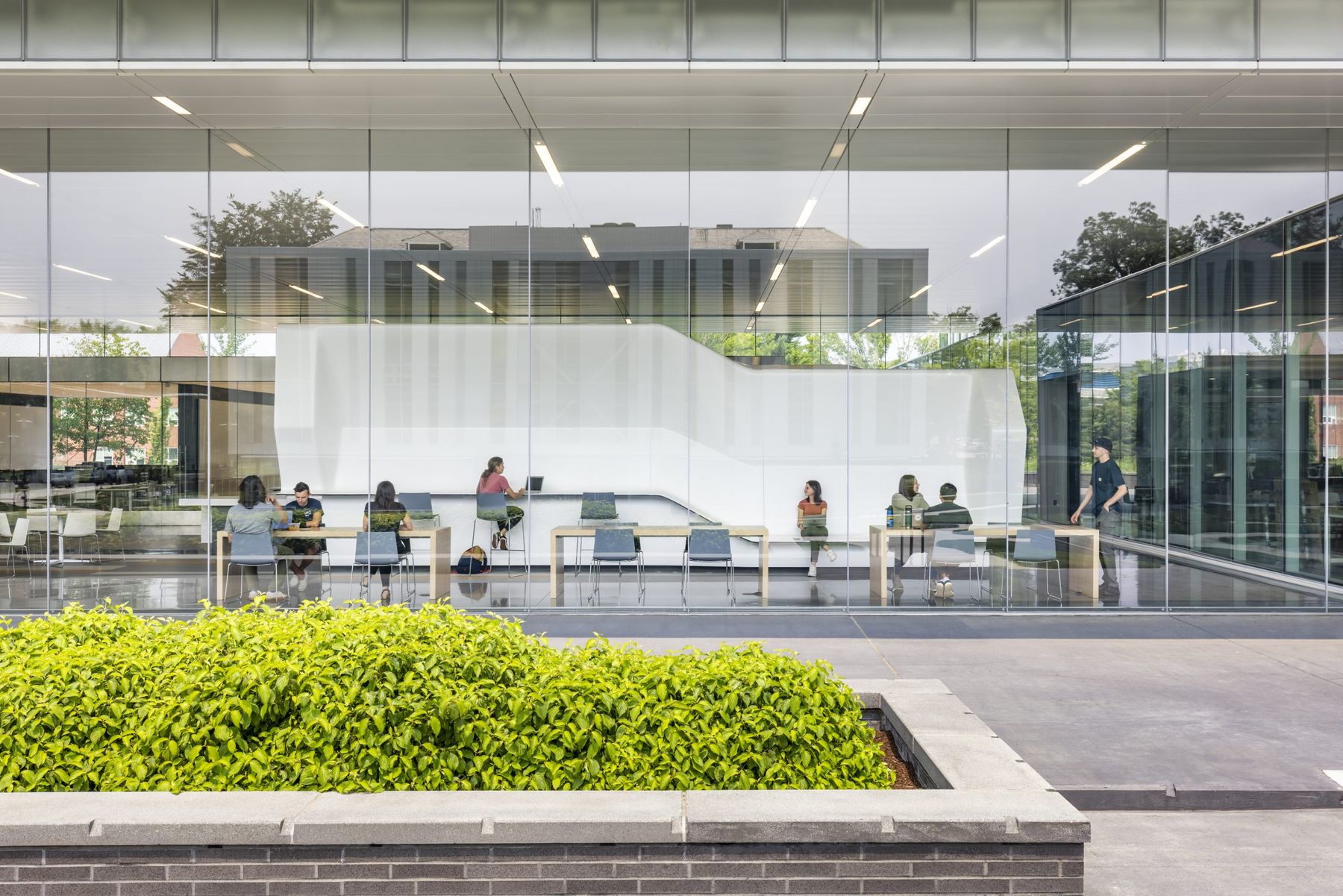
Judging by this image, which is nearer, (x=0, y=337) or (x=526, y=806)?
(x=526, y=806)

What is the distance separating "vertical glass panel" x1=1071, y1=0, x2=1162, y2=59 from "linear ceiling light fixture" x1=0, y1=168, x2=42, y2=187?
38.6ft

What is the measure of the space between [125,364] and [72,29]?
374 cm

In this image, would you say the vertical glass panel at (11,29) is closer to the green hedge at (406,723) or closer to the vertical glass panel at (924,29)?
the green hedge at (406,723)

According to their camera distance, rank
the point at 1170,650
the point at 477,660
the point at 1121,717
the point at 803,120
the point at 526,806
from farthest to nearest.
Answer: the point at 803,120, the point at 1170,650, the point at 1121,717, the point at 477,660, the point at 526,806

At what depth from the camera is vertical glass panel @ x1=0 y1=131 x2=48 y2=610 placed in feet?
36.1

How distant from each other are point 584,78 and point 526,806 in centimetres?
775

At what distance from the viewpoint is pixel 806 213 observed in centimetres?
1113

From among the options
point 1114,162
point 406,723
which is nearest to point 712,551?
point 1114,162

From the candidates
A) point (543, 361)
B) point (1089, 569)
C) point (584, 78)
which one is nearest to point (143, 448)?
point (543, 361)

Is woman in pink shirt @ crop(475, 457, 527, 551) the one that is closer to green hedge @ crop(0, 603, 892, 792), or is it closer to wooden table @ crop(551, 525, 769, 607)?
wooden table @ crop(551, 525, 769, 607)

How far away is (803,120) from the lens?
10578mm

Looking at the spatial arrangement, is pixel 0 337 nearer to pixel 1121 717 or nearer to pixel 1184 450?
pixel 1121 717

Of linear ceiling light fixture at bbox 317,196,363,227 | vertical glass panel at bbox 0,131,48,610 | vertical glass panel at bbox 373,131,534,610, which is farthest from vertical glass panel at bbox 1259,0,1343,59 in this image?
vertical glass panel at bbox 0,131,48,610

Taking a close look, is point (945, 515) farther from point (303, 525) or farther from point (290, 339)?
point (290, 339)
